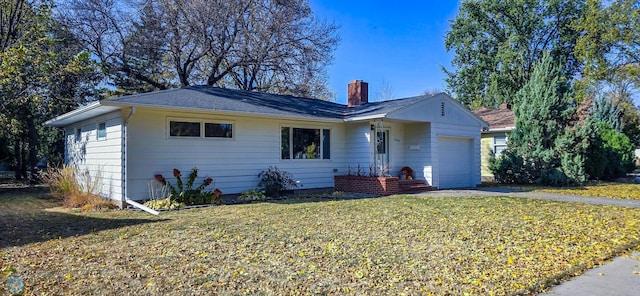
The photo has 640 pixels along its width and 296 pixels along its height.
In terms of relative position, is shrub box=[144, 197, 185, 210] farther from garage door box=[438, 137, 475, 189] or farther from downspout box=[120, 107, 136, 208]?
garage door box=[438, 137, 475, 189]

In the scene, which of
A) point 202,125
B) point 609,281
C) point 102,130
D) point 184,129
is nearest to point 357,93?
point 202,125

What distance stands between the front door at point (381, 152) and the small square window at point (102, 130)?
8.15m

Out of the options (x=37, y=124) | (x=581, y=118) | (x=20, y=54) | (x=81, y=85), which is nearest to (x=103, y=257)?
(x=20, y=54)

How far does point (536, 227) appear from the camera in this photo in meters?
6.45

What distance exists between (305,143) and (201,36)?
350 inches

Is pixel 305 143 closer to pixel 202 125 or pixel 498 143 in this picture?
pixel 202 125

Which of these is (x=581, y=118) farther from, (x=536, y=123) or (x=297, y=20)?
(x=297, y=20)

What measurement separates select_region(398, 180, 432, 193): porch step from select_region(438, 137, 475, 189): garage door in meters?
0.98

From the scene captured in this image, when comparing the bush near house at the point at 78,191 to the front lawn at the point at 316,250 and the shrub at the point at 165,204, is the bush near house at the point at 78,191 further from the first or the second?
the front lawn at the point at 316,250

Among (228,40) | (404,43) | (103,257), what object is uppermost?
(404,43)

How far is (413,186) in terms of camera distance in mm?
13180

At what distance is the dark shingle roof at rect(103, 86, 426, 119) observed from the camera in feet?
32.3

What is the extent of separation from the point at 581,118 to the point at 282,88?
47.9 ft

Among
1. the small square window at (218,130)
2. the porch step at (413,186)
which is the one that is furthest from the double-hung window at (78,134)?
the porch step at (413,186)
